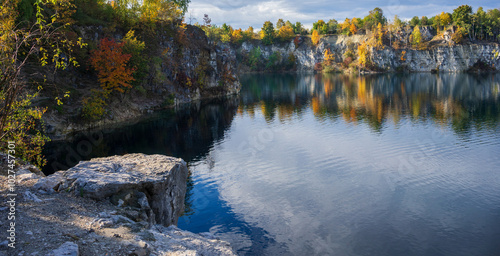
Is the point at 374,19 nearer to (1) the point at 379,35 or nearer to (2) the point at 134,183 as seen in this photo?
(1) the point at 379,35

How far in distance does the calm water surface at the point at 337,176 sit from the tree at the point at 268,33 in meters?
137

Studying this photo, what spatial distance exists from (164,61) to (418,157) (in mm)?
48460

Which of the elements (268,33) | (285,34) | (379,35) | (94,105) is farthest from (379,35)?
(94,105)

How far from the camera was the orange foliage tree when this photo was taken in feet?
148

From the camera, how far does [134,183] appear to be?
14.5 m

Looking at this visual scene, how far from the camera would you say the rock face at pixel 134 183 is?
44.3 feet

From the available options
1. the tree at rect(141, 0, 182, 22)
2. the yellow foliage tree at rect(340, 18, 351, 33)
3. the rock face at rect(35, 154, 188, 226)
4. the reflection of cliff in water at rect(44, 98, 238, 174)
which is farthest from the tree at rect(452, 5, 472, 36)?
the rock face at rect(35, 154, 188, 226)

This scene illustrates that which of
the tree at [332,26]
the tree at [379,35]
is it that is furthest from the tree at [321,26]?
the tree at [379,35]

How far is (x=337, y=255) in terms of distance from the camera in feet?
51.4

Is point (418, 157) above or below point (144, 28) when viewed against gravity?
below

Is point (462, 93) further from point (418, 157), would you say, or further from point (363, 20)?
point (363, 20)

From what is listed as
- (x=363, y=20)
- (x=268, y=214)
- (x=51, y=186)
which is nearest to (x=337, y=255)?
(x=268, y=214)

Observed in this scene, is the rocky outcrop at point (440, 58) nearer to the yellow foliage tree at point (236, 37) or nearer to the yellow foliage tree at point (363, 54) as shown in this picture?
the yellow foliage tree at point (363, 54)

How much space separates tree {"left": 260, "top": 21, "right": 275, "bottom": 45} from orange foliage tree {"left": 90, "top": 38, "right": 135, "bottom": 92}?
140 metres
